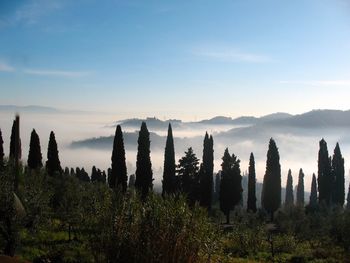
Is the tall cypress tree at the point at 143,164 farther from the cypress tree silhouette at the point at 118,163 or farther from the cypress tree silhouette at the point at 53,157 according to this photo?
the cypress tree silhouette at the point at 53,157

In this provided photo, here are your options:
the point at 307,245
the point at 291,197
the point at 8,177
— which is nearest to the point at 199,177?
the point at 307,245

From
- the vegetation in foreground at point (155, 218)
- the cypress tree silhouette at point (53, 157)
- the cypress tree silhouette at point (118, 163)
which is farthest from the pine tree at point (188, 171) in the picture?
the cypress tree silhouette at point (53, 157)

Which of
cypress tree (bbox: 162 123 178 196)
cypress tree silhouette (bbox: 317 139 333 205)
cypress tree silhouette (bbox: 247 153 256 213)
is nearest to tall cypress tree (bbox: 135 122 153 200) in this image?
cypress tree (bbox: 162 123 178 196)

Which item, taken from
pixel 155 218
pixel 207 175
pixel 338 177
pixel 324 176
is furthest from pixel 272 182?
pixel 155 218

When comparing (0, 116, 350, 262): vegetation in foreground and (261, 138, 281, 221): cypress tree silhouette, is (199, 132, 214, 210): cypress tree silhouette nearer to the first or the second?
(0, 116, 350, 262): vegetation in foreground

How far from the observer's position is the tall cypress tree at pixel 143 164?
53875mm

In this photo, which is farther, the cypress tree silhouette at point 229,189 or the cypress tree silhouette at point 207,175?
the cypress tree silhouette at point 207,175

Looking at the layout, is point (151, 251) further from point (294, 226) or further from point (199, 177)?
point (199, 177)

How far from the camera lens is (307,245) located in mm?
30781

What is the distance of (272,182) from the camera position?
196ft

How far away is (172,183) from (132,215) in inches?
1871

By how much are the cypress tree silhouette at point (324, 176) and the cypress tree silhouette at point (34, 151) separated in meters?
41.4

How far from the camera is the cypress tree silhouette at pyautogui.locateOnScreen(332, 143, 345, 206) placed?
68.2 m

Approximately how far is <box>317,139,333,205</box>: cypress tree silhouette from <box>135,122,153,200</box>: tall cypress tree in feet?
91.0
